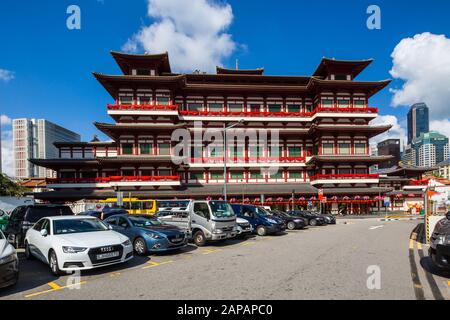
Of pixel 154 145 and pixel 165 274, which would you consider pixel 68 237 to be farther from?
pixel 154 145

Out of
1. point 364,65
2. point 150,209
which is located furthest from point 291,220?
point 364,65

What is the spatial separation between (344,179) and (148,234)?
2940 cm

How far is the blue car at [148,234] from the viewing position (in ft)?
30.6

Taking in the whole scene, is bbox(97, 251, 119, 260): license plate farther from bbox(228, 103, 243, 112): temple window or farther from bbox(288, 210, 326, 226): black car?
bbox(228, 103, 243, 112): temple window

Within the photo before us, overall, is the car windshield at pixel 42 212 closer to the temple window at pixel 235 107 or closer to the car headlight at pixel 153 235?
the car headlight at pixel 153 235

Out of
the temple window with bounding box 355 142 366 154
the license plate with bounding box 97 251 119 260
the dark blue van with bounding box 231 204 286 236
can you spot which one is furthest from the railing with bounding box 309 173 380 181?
the license plate with bounding box 97 251 119 260

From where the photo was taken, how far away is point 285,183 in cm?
3450

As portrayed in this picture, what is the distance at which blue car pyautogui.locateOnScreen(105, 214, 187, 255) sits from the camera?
9328 mm

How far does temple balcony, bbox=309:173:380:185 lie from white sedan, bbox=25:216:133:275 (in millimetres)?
28703

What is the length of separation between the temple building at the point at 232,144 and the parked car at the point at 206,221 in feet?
61.0

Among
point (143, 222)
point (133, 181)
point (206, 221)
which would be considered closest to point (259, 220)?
point (206, 221)

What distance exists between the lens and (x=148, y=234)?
9500mm
